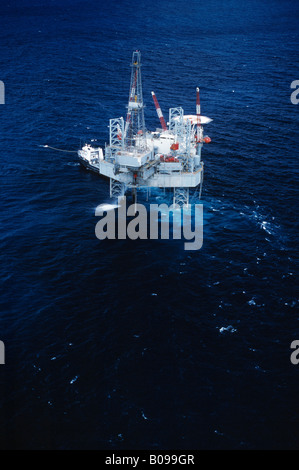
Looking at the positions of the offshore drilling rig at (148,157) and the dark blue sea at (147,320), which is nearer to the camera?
the dark blue sea at (147,320)

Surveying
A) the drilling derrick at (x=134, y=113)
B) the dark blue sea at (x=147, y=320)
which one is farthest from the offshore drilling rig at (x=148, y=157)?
the dark blue sea at (x=147, y=320)

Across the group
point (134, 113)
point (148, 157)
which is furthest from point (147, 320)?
point (134, 113)

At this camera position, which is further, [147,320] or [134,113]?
[134,113]

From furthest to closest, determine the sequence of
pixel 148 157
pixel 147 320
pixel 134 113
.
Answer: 1. pixel 134 113
2. pixel 148 157
3. pixel 147 320

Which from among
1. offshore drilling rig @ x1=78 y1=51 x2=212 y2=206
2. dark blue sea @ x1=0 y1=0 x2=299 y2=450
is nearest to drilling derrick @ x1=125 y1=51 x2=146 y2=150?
offshore drilling rig @ x1=78 y1=51 x2=212 y2=206

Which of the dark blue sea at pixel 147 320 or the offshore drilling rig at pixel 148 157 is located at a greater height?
the offshore drilling rig at pixel 148 157

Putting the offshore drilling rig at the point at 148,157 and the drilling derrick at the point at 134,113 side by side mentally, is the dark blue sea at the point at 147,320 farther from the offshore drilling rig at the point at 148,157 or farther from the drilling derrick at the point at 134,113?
the drilling derrick at the point at 134,113

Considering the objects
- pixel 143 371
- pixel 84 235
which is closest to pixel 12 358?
pixel 143 371

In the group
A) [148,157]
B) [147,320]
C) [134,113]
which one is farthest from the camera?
[134,113]

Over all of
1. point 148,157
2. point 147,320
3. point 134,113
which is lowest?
point 147,320

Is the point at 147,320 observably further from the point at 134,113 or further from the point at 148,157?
the point at 134,113

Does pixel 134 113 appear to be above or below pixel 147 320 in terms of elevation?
above
